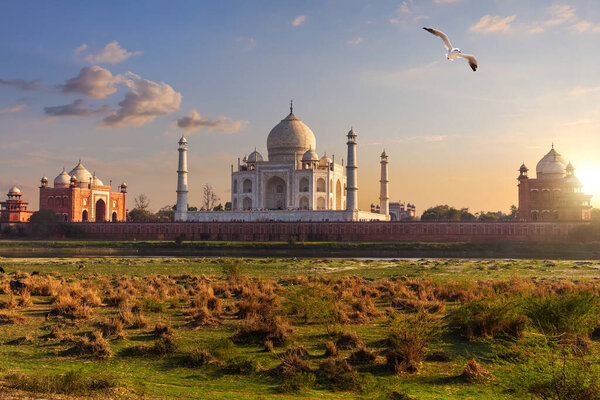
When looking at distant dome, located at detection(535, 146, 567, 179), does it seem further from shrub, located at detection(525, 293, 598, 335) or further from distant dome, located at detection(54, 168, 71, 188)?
distant dome, located at detection(54, 168, 71, 188)

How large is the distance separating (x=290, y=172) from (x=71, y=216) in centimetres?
2773

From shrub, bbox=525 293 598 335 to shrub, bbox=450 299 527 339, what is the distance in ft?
1.07

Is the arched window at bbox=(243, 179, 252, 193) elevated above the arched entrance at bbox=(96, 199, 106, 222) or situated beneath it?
elevated above

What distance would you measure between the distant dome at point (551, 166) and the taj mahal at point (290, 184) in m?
16.4

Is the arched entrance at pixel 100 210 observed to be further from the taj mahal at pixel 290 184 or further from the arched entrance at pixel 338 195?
the arched entrance at pixel 338 195

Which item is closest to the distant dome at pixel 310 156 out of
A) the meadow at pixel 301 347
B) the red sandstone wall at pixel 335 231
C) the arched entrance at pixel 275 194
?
the arched entrance at pixel 275 194

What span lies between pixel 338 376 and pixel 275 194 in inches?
2196

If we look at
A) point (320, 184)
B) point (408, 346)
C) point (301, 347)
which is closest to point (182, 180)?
point (320, 184)

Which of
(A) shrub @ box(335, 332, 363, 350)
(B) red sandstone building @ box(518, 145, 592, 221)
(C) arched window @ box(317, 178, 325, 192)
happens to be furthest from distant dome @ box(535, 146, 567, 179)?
(A) shrub @ box(335, 332, 363, 350)

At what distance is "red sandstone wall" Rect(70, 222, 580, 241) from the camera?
46.9m

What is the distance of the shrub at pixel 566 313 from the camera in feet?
29.9

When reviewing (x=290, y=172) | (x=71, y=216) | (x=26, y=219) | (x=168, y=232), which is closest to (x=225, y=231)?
(x=168, y=232)

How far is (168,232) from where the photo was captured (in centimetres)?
5541

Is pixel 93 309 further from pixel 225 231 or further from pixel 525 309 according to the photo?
pixel 225 231
